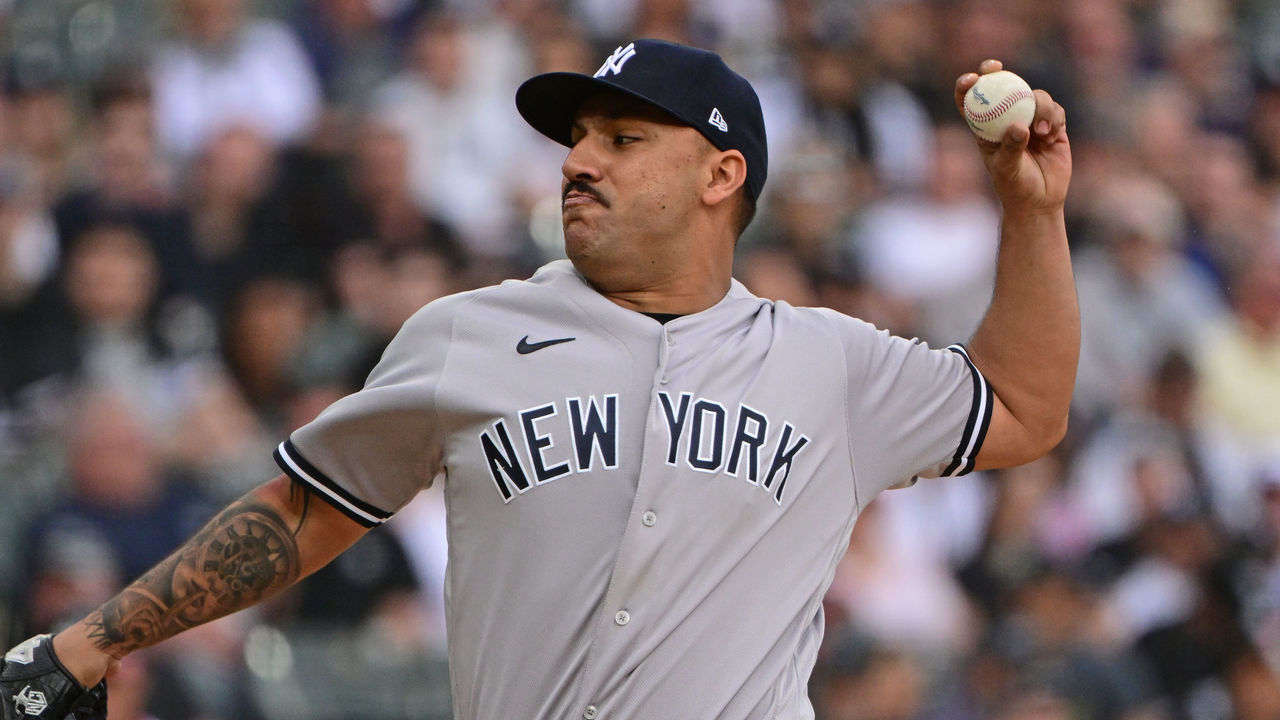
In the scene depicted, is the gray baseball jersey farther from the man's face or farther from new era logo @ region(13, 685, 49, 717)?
new era logo @ region(13, 685, 49, 717)

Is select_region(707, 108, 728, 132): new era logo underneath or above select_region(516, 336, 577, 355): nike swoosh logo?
above

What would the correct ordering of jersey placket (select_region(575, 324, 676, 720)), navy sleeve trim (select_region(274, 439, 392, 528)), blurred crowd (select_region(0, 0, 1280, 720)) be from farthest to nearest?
blurred crowd (select_region(0, 0, 1280, 720))
navy sleeve trim (select_region(274, 439, 392, 528))
jersey placket (select_region(575, 324, 676, 720))

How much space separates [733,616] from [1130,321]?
17.6 feet

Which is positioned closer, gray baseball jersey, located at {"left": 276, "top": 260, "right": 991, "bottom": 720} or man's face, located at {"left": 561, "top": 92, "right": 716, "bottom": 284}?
gray baseball jersey, located at {"left": 276, "top": 260, "right": 991, "bottom": 720}

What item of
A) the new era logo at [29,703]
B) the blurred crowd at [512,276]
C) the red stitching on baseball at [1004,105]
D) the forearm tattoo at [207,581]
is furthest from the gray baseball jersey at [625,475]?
the blurred crowd at [512,276]

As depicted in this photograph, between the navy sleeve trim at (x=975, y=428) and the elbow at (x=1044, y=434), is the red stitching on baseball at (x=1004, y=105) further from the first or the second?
the elbow at (x=1044, y=434)

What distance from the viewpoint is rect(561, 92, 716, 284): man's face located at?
2.92 meters

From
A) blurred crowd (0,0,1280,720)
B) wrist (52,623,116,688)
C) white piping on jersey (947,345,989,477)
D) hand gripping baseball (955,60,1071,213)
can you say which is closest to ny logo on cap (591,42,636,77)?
hand gripping baseball (955,60,1071,213)

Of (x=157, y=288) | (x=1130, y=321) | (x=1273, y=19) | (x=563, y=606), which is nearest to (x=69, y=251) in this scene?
(x=157, y=288)

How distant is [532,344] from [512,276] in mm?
3706

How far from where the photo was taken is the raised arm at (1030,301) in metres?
2.94

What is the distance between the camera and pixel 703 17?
8.08m

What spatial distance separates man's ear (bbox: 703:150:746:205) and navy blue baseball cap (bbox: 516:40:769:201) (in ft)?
0.05

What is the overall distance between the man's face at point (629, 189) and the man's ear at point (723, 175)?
24 mm
